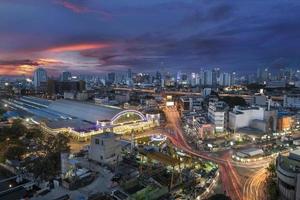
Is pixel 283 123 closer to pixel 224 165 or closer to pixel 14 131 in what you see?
pixel 224 165

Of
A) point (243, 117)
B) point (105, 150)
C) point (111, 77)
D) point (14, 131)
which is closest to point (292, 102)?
point (243, 117)

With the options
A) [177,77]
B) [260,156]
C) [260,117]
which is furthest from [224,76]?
[260,156]

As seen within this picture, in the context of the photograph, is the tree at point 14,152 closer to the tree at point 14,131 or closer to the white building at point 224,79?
the tree at point 14,131

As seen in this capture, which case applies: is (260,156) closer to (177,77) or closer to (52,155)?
(52,155)

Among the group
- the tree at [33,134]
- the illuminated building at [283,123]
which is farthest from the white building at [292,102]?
the tree at [33,134]

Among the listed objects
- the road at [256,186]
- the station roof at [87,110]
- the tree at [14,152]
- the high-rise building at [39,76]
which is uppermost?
the high-rise building at [39,76]
